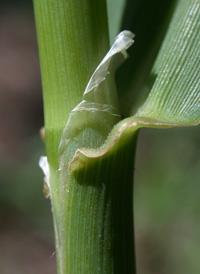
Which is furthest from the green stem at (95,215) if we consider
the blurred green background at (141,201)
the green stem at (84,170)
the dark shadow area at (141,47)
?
the blurred green background at (141,201)

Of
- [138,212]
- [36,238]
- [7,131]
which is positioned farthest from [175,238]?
[7,131]

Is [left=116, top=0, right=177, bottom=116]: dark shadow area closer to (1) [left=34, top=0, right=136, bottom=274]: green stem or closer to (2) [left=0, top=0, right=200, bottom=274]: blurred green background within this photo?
(1) [left=34, top=0, right=136, bottom=274]: green stem

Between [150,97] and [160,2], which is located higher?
[160,2]

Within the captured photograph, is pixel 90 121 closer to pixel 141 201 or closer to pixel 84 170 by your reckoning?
pixel 84 170

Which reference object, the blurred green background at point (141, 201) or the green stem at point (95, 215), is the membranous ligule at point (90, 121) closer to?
the green stem at point (95, 215)

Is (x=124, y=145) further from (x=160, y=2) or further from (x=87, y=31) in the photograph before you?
(x=160, y=2)

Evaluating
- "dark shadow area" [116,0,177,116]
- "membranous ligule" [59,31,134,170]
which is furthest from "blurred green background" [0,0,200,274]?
"membranous ligule" [59,31,134,170]
